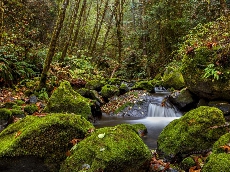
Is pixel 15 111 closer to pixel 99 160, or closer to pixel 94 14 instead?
pixel 99 160

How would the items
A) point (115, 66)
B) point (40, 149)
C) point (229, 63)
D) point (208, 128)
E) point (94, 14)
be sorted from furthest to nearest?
point (94, 14), point (115, 66), point (229, 63), point (208, 128), point (40, 149)

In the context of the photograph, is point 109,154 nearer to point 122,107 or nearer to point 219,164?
point 219,164

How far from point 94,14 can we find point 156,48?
1263 centimetres

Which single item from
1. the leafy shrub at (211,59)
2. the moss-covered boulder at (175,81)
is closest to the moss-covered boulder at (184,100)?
the leafy shrub at (211,59)

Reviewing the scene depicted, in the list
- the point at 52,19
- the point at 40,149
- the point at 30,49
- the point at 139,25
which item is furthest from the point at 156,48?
the point at 40,149

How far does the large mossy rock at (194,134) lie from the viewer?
493 cm

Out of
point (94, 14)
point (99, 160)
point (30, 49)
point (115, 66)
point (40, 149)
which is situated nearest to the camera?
point (99, 160)

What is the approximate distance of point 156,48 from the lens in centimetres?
2106

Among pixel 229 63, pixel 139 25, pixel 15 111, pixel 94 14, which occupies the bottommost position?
pixel 15 111

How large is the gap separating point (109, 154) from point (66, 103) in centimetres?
481

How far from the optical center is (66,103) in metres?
8.22

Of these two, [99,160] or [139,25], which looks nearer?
[99,160]

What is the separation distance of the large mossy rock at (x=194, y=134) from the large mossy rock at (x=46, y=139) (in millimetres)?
1726

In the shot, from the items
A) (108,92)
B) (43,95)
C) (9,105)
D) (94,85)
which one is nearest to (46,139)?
(9,105)
